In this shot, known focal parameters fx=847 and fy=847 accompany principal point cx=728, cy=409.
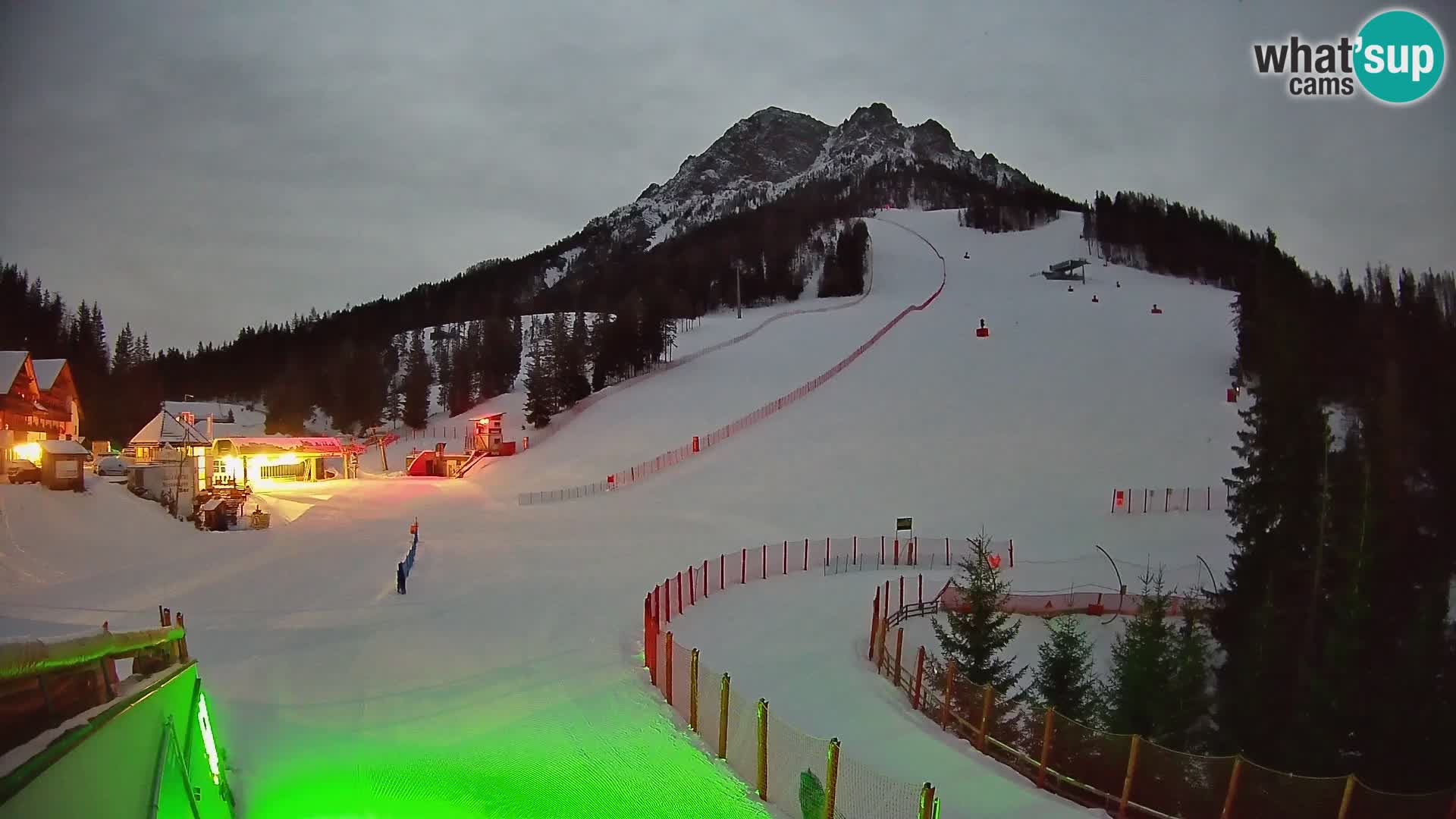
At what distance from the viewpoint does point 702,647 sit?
15109 millimetres

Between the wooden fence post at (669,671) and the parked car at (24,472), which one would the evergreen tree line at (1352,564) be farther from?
the parked car at (24,472)

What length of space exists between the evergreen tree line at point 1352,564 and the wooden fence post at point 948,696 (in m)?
7.16

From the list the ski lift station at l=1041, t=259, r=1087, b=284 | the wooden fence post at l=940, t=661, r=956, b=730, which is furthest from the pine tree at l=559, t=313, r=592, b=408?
the ski lift station at l=1041, t=259, r=1087, b=284

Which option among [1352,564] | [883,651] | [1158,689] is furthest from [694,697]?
[1352,564]

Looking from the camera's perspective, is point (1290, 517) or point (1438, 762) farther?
Result: point (1290, 517)

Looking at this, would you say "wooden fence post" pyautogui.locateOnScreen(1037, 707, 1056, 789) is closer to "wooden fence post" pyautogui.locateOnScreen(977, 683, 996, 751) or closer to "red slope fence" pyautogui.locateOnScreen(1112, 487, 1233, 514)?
"wooden fence post" pyautogui.locateOnScreen(977, 683, 996, 751)

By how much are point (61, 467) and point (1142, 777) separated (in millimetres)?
24169

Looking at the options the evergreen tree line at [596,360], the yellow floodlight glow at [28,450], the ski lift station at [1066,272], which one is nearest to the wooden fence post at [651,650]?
the yellow floodlight glow at [28,450]

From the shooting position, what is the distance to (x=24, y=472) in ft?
67.4

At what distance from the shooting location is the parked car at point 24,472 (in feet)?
66.5

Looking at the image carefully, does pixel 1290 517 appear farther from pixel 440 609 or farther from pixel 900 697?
pixel 440 609

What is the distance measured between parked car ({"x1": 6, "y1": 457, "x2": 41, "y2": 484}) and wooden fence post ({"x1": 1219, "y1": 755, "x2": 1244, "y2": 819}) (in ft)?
81.6

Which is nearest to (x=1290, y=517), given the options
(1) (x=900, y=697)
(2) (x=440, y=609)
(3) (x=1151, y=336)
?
(1) (x=900, y=697)

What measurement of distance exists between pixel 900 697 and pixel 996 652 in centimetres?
648
